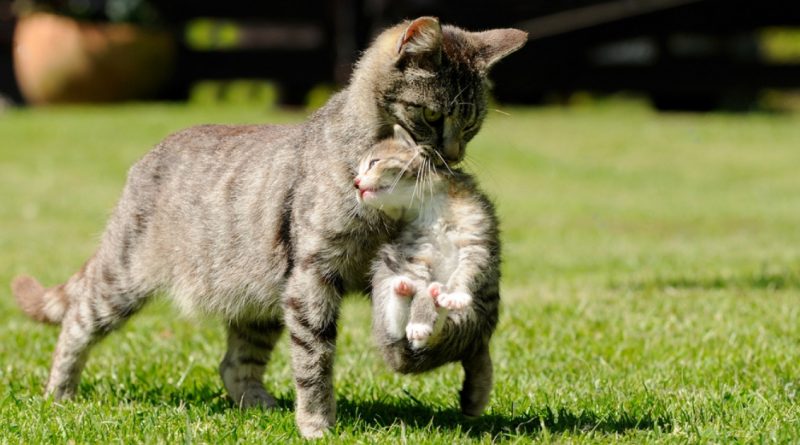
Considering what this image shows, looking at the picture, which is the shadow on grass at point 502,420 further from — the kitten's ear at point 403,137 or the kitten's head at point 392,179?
the kitten's ear at point 403,137

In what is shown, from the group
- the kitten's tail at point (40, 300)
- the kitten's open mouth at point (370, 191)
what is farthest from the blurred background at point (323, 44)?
the kitten's open mouth at point (370, 191)

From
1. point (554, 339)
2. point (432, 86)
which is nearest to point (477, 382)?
point (432, 86)

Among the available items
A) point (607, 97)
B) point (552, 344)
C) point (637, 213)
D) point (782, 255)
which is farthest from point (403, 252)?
point (607, 97)

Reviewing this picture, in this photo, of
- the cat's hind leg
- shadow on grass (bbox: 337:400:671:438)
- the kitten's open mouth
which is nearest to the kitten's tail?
the cat's hind leg

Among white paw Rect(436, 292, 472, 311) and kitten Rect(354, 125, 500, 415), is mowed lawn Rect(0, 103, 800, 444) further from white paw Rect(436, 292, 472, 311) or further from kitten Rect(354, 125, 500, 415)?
white paw Rect(436, 292, 472, 311)

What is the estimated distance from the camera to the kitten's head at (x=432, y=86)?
14.6 feet

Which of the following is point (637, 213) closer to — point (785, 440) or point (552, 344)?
point (552, 344)

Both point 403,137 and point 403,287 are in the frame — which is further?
point 403,137

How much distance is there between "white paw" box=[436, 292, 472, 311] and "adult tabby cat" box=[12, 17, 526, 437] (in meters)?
0.51

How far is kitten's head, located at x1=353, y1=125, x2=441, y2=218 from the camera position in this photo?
4.32 meters

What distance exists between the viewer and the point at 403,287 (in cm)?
413

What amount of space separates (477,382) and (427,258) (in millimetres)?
617

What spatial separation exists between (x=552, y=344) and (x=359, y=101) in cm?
223

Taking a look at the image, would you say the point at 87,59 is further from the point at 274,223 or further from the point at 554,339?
the point at 274,223
